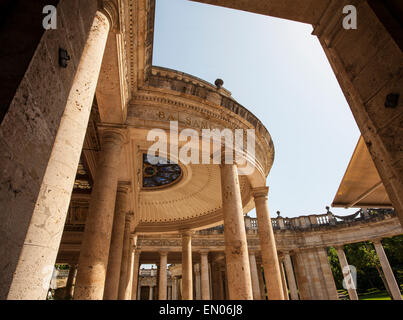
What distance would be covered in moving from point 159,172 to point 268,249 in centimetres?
Answer: 1277

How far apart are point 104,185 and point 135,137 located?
374cm

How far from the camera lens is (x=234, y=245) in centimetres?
1138

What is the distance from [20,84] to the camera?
2602 mm

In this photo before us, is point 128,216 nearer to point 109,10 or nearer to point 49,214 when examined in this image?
point 109,10

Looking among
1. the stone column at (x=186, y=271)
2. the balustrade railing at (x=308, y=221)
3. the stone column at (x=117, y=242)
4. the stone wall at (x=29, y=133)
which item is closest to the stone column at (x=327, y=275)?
the balustrade railing at (x=308, y=221)

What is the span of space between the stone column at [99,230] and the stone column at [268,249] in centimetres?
1036

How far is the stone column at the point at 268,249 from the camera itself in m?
14.7

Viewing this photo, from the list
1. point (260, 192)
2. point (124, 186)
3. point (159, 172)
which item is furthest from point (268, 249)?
point (159, 172)

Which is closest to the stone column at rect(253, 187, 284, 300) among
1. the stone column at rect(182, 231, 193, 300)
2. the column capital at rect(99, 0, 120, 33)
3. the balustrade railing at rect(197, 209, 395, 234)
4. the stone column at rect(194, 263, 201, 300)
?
the stone column at rect(182, 231, 193, 300)

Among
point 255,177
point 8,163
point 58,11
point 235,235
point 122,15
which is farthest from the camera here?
point 255,177

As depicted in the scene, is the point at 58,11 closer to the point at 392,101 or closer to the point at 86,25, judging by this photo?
the point at 86,25
